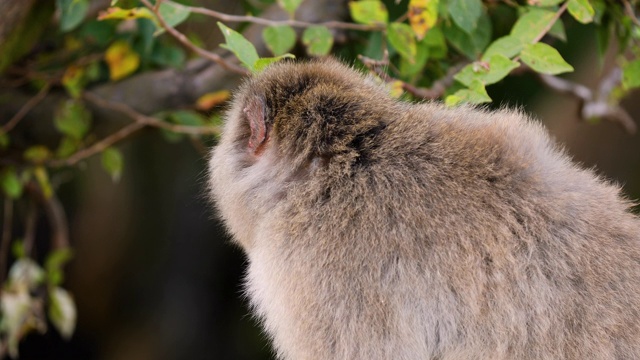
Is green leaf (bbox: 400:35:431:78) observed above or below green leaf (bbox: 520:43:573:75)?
below

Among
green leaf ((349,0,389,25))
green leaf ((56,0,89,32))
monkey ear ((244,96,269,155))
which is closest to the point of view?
monkey ear ((244,96,269,155))

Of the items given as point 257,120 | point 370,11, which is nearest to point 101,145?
point 370,11

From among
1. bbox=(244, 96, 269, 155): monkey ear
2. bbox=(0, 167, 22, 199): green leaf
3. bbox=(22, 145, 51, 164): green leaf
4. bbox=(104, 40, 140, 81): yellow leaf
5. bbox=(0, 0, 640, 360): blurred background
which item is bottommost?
bbox=(0, 0, 640, 360): blurred background

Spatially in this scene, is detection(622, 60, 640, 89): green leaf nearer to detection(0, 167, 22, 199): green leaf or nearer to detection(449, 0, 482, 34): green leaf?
detection(449, 0, 482, 34): green leaf

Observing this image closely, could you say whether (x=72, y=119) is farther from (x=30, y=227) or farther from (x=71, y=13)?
(x=30, y=227)

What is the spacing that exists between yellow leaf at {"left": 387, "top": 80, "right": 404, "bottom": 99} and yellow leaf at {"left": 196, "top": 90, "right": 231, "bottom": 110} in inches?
27.9

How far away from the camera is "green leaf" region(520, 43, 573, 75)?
4.72ft

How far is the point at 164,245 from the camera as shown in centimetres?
415

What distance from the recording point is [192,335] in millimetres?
4070

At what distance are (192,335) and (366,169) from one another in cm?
296

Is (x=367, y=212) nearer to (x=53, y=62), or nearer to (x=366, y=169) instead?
(x=366, y=169)

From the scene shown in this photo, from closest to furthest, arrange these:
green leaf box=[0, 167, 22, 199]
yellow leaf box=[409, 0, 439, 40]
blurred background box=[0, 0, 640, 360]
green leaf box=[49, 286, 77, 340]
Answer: yellow leaf box=[409, 0, 439, 40], green leaf box=[0, 167, 22, 199], green leaf box=[49, 286, 77, 340], blurred background box=[0, 0, 640, 360]

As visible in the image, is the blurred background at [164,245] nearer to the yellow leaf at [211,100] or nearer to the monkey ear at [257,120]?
the yellow leaf at [211,100]

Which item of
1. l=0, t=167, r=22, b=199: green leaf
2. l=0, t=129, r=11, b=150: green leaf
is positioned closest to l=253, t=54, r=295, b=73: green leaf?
l=0, t=129, r=11, b=150: green leaf
